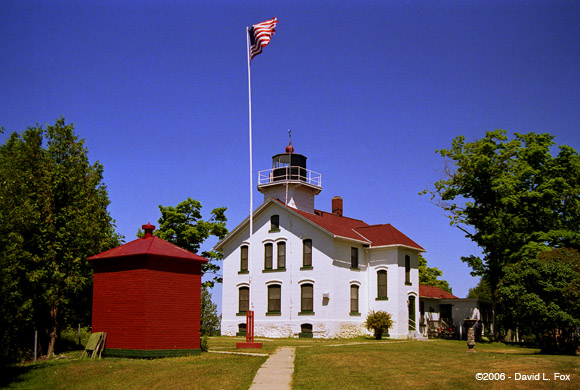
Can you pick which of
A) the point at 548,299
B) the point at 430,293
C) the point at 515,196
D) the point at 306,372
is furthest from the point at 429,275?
the point at 306,372

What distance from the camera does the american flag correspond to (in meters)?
26.8

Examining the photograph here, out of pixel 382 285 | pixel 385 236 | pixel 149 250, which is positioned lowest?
pixel 382 285

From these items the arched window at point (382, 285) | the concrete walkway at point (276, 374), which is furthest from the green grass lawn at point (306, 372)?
the arched window at point (382, 285)

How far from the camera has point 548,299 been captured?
23.1 metres

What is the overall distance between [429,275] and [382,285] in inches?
1096

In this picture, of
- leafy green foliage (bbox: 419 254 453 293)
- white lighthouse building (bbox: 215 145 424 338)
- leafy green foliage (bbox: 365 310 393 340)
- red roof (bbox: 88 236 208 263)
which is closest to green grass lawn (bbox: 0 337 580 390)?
red roof (bbox: 88 236 208 263)

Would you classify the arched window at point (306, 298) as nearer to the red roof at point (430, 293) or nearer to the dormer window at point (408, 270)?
the dormer window at point (408, 270)

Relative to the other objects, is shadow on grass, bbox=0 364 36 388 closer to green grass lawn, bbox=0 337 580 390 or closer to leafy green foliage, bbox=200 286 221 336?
green grass lawn, bbox=0 337 580 390

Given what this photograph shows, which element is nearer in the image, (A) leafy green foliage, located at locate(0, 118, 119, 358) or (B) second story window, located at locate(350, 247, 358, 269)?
(A) leafy green foliage, located at locate(0, 118, 119, 358)

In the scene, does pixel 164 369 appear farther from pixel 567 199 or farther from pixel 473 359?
pixel 567 199

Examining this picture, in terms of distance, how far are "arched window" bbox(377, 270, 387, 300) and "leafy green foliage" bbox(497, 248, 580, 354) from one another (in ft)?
40.2

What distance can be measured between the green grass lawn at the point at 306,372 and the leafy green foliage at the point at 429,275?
3962 cm

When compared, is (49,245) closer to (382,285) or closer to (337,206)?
(382,285)

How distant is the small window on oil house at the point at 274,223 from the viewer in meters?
37.1
